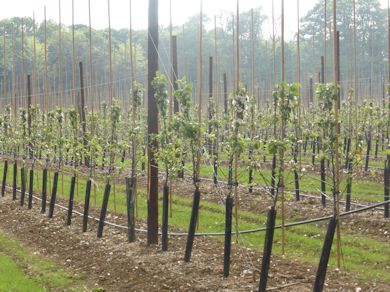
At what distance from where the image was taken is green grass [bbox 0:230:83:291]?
8.85 metres

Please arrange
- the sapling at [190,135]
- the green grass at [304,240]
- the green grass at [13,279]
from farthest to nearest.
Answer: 1. the green grass at [304,240]
2. the sapling at [190,135]
3. the green grass at [13,279]

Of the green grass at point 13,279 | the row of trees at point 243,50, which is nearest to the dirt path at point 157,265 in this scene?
the green grass at point 13,279

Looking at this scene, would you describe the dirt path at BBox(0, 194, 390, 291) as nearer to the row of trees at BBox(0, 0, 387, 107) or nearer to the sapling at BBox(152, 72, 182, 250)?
the sapling at BBox(152, 72, 182, 250)

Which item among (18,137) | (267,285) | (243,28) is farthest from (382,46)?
(267,285)

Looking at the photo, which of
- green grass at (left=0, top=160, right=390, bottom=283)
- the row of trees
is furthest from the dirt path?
the row of trees

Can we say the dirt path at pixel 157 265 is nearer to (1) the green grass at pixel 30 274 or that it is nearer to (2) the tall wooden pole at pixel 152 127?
(1) the green grass at pixel 30 274

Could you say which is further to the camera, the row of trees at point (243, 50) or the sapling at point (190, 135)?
the row of trees at point (243, 50)

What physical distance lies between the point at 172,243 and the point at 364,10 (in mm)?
41820

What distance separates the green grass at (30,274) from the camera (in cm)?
885

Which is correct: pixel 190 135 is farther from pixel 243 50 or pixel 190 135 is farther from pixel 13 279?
pixel 243 50

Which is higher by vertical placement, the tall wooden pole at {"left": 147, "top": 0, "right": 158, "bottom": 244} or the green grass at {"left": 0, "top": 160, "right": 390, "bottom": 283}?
the tall wooden pole at {"left": 147, "top": 0, "right": 158, "bottom": 244}

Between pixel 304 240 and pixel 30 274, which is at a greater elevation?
pixel 304 240

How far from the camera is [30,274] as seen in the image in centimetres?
957

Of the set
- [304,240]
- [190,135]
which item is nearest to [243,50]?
[304,240]
